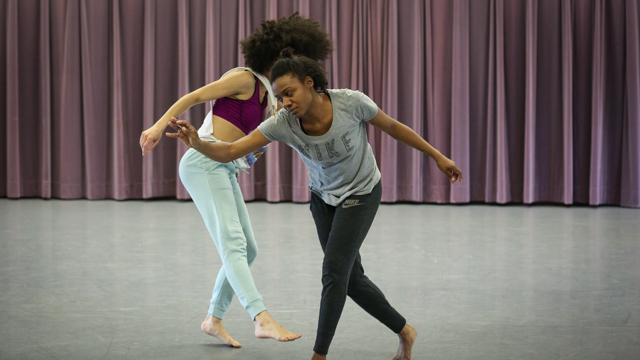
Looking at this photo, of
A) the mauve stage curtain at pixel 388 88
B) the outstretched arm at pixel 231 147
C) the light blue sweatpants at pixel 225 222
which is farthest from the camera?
the mauve stage curtain at pixel 388 88

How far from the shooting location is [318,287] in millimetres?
3000

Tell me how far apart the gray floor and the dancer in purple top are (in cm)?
24

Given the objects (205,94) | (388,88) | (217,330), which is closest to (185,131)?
(205,94)

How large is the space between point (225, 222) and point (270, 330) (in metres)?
0.42

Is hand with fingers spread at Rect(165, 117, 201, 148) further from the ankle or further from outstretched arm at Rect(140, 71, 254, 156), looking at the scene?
the ankle

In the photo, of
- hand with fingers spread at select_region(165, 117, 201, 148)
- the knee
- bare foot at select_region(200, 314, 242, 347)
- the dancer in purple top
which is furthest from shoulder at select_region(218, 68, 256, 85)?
bare foot at select_region(200, 314, 242, 347)

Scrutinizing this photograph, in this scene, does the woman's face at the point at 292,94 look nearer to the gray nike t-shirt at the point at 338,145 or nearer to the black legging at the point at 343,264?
the gray nike t-shirt at the point at 338,145

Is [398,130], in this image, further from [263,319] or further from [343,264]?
[263,319]

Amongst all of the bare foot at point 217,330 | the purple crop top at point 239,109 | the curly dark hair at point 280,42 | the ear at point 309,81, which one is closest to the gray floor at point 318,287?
the bare foot at point 217,330

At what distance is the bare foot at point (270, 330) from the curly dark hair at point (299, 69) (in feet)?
2.59

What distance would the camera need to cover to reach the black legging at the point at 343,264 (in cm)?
185

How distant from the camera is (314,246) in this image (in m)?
4.04

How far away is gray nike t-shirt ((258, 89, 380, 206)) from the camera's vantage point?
73.5 inches

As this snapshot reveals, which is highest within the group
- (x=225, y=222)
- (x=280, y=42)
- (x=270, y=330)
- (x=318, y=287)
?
(x=280, y=42)
